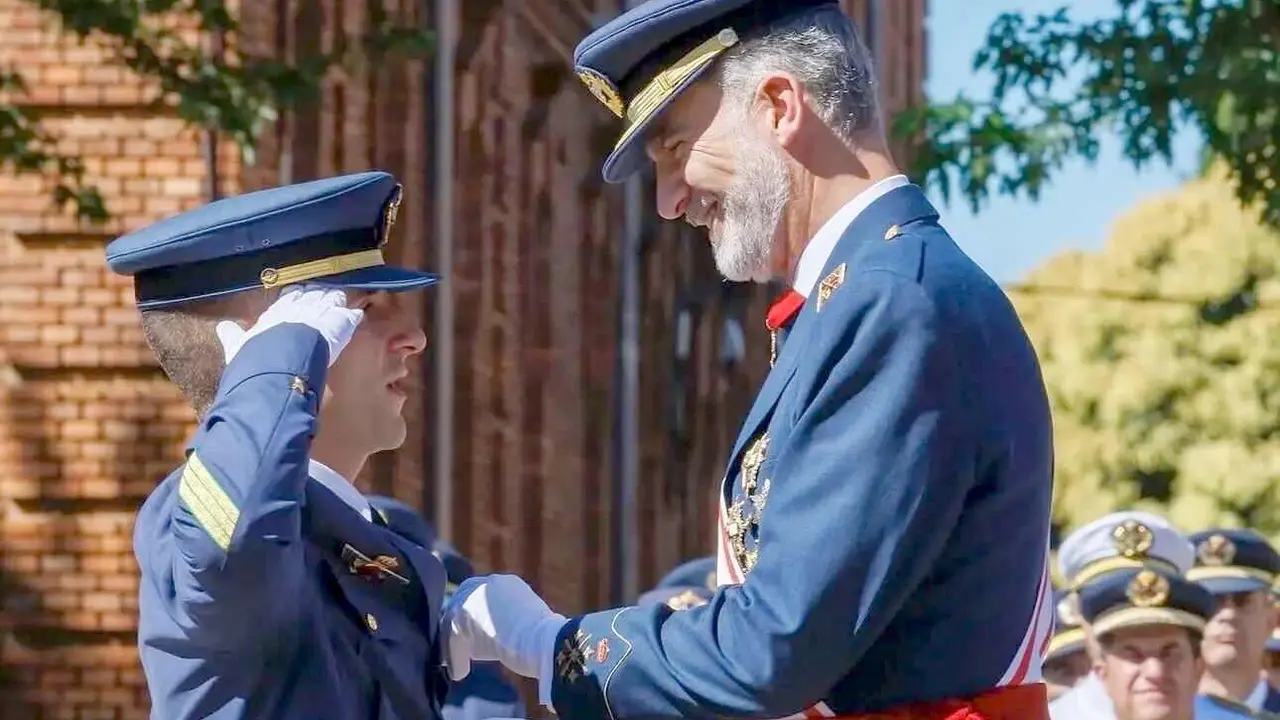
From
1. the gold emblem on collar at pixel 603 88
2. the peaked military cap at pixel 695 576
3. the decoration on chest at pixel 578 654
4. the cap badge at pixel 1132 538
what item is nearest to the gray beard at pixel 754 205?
the gold emblem on collar at pixel 603 88

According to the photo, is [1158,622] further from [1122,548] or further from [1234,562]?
[1234,562]

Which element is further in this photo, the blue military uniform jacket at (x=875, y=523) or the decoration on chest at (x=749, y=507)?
the decoration on chest at (x=749, y=507)

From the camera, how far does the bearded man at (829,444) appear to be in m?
3.85

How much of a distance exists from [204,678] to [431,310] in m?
11.5

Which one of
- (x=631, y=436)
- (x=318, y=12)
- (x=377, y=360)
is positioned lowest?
(x=631, y=436)

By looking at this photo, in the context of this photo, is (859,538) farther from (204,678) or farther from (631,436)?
(631,436)

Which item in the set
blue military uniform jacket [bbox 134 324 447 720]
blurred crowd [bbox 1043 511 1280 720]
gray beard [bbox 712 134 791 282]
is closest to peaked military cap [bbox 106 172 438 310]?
blue military uniform jacket [bbox 134 324 447 720]

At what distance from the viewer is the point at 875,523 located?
383cm

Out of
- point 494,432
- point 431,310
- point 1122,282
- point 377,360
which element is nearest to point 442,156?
point 431,310

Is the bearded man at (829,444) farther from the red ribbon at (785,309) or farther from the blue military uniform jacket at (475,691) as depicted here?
the blue military uniform jacket at (475,691)

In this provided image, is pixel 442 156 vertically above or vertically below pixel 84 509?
above

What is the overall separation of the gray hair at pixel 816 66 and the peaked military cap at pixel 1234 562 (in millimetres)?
5058

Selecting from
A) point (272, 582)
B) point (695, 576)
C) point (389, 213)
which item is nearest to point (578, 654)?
point (272, 582)

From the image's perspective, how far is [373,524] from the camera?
458 centimetres
